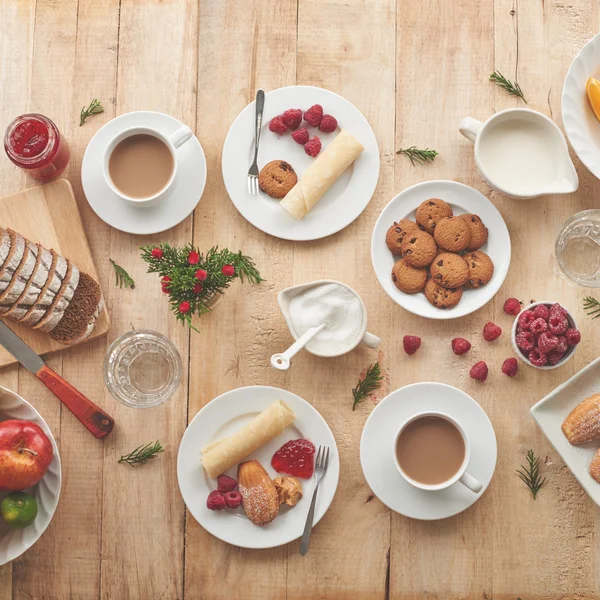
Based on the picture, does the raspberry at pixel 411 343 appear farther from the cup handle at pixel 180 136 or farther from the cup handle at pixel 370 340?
→ the cup handle at pixel 180 136

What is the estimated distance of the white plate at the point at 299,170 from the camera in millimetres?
1920

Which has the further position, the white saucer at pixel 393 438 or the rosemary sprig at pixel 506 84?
the rosemary sprig at pixel 506 84

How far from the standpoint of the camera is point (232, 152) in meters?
1.92

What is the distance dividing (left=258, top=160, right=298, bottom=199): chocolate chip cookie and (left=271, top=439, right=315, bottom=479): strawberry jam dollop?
68 centimetres

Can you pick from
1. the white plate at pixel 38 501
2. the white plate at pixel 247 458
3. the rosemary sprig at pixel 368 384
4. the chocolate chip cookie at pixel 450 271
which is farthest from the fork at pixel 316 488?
the white plate at pixel 38 501

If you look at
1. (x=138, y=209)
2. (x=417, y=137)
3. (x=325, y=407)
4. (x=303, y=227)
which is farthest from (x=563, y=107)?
(x=138, y=209)

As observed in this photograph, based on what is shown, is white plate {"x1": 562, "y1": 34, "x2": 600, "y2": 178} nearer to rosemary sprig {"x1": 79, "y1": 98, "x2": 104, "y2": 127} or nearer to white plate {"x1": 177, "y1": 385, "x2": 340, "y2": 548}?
white plate {"x1": 177, "y1": 385, "x2": 340, "y2": 548}

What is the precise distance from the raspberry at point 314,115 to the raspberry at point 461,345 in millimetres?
712

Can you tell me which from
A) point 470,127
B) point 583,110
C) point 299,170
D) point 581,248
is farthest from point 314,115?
point 581,248

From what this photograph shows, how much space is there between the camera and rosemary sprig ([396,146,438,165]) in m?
1.96

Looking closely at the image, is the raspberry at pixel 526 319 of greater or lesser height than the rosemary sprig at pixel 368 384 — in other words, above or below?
above

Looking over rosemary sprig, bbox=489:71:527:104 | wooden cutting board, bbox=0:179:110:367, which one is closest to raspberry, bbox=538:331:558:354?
rosemary sprig, bbox=489:71:527:104

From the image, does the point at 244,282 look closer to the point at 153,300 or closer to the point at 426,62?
the point at 153,300

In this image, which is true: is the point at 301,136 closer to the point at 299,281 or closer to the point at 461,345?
the point at 299,281
